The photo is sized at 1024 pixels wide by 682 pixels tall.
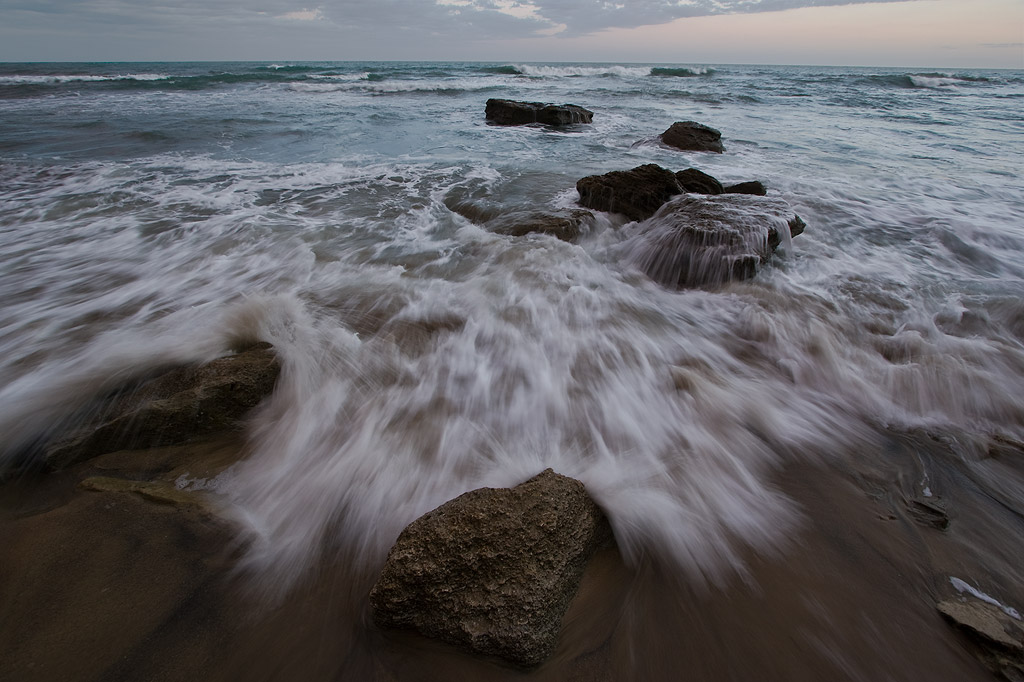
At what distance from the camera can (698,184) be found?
5.62m

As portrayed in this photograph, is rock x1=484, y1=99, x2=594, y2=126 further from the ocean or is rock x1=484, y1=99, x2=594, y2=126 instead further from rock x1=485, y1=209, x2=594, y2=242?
rock x1=485, y1=209, x2=594, y2=242

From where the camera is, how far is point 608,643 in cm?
147

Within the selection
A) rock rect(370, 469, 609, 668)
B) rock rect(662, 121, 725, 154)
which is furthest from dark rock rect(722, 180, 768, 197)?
rock rect(370, 469, 609, 668)

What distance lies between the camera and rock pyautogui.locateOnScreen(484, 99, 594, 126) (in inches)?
493

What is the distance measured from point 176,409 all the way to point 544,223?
3835 mm

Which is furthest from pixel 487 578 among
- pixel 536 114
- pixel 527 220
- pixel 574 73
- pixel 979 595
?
pixel 574 73

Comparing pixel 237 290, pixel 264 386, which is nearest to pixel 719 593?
pixel 264 386

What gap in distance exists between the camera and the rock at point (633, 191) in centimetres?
525

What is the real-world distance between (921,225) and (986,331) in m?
2.68

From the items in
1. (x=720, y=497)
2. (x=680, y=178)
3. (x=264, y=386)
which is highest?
(x=680, y=178)

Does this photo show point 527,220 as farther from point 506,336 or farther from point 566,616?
point 566,616

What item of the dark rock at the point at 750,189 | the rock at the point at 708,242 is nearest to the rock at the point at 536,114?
the dark rock at the point at 750,189

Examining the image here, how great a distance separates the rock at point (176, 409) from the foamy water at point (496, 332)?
162 mm

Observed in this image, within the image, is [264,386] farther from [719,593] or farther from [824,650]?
[824,650]
